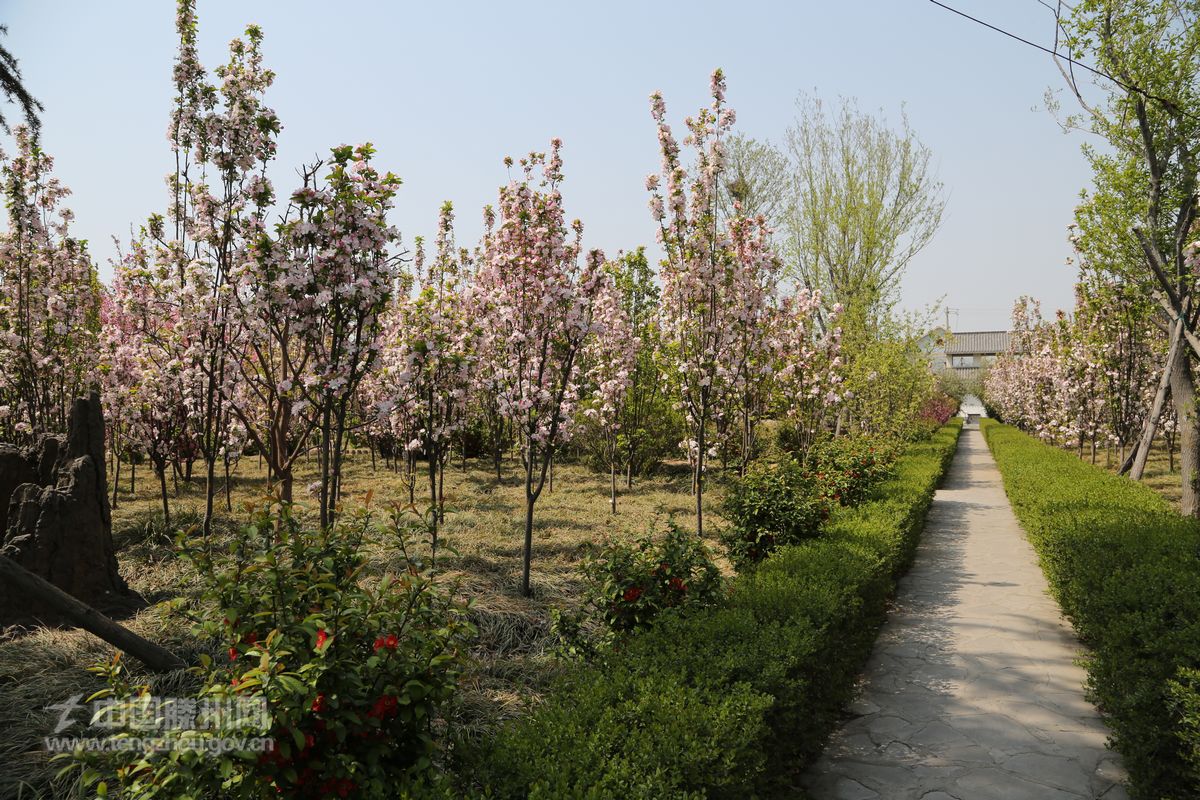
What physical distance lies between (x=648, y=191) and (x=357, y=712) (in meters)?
7.48

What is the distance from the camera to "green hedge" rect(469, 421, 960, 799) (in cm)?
263

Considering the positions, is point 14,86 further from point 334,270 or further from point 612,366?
point 612,366

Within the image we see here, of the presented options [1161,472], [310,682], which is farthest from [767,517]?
[1161,472]

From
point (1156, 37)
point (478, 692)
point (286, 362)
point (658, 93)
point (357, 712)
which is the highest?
point (1156, 37)

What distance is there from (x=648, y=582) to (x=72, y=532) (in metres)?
4.51

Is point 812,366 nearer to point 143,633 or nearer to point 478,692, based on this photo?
point 478,692

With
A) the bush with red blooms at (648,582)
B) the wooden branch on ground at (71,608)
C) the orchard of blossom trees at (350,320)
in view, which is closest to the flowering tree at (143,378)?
the orchard of blossom trees at (350,320)

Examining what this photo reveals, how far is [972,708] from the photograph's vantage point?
473 centimetres

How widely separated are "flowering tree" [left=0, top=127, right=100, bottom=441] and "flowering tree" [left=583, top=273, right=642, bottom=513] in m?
7.64

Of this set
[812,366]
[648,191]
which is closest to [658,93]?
A: [648,191]

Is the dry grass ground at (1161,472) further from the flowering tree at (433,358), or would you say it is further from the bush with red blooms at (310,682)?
the bush with red blooms at (310,682)

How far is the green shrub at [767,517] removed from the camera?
6871mm

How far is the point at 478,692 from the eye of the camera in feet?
15.3

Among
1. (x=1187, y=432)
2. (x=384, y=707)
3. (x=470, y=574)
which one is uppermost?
(x=1187, y=432)
